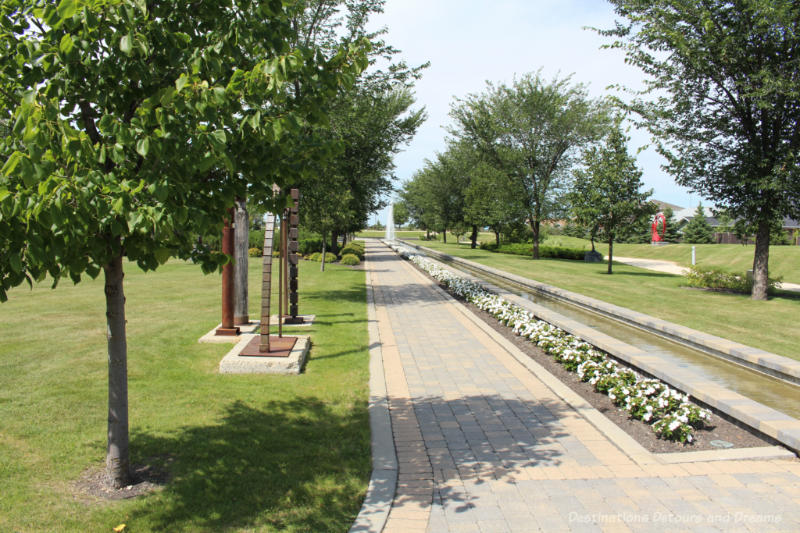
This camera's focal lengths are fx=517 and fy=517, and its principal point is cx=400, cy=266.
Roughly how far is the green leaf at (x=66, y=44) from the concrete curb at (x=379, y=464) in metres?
3.31

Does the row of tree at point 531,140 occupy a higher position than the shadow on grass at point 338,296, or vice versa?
the row of tree at point 531,140

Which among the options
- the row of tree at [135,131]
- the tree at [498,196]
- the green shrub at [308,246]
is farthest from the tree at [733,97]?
the green shrub at [308,246]

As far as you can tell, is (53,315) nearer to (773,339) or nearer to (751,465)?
(751,465)

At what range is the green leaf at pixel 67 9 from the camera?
253 cm

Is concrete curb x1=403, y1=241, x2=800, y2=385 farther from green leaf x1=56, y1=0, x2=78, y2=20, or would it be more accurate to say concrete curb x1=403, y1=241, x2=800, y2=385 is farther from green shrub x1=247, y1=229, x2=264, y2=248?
green shrub x1=247, y1=229, x2=264, y2=248

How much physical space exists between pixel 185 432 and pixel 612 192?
2225cm

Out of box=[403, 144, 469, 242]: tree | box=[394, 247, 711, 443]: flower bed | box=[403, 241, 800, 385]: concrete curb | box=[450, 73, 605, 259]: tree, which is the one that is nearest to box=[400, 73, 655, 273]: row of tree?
box=[450, 73, 605, 259]: tree

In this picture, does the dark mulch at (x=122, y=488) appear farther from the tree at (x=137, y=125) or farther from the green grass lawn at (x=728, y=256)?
the green grass lawn at (x=728, y=256)

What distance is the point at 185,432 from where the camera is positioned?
4.93m

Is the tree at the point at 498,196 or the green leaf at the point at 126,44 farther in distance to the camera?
the tree at the point at 498,196

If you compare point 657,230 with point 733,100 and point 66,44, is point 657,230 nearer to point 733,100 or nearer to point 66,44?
point 733,100

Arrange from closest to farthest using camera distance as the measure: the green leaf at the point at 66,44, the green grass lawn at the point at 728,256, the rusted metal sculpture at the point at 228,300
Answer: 1. the green leaf at the point at 66,44
2. the rusted metal sculpture at the point at 228,300
3. the green grass lawn at the point at 728,256

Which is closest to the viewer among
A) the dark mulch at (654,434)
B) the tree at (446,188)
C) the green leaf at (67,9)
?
the green leaf at (67,9)

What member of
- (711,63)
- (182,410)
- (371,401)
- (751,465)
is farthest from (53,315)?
(711,63)
